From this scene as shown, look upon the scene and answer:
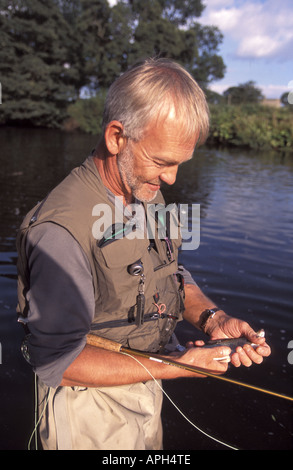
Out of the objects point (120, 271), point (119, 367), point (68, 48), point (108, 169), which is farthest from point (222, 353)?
point (68, 48)

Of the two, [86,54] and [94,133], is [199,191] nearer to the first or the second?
[94,133]

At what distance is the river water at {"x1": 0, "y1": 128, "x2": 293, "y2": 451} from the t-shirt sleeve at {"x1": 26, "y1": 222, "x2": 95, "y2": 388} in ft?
7.63

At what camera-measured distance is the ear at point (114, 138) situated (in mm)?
1917

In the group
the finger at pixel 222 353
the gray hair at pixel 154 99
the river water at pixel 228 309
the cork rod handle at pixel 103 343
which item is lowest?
the river water at pixel 228 309

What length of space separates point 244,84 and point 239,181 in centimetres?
6324

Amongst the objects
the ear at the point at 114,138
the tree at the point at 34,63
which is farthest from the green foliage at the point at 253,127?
the ear at the point at 114,138

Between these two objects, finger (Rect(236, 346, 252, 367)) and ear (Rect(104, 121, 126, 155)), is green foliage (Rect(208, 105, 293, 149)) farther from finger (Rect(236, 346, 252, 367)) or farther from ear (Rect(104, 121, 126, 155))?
ear (Rect(104, 121, 126, 155))

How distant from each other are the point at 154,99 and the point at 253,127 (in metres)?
30.3

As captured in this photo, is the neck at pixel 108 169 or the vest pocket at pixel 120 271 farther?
the neck at pixel 108 169

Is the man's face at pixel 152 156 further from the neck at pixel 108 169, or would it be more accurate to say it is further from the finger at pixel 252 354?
the finger at pixel 252 354

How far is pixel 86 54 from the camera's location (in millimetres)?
43781

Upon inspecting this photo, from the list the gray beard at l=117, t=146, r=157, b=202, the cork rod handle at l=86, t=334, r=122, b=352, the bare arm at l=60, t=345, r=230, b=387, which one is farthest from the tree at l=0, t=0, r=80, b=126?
the bare arm at l=60, t=345, r=230, b=387

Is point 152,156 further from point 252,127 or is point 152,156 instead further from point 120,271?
point 252,127
